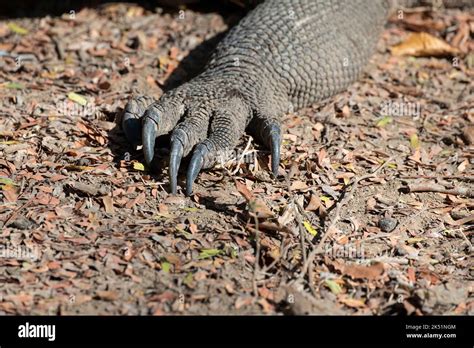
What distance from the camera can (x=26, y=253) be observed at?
3.79m

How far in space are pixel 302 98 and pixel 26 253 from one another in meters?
2.54

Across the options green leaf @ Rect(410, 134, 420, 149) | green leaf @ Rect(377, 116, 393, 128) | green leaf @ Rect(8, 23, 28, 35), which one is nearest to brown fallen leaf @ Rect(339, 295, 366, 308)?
green leaf @ Rect(410, 134, 420, 149)

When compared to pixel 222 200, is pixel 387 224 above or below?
below

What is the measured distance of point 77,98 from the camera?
5266 millimetres

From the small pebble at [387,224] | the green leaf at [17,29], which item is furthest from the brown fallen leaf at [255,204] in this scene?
the green leaf at [17,29]

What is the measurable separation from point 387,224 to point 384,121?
1375mm

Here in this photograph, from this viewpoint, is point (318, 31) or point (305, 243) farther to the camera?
point (318, 31)

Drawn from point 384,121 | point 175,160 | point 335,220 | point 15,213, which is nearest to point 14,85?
point 15,213

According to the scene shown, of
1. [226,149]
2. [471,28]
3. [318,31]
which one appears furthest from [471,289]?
[471,28]

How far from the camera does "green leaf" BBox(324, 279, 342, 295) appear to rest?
3.78 metres

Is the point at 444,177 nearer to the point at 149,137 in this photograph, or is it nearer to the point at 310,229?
the point at 310,229

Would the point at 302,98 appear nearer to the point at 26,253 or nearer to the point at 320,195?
the point at 320,195

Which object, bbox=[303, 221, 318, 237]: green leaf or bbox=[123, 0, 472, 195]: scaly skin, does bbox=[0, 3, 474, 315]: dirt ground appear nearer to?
bbox=[303, 221, 318, 237]: green leaf

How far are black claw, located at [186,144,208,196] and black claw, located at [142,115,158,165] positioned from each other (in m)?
0.28
